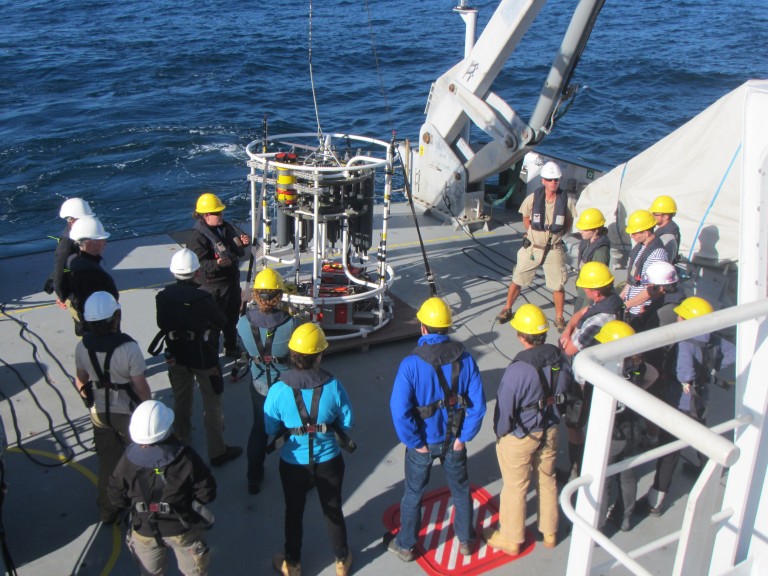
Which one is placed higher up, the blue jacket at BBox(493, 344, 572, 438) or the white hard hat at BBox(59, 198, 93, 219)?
the white hard hat at BBox(59, 198, 93, 219)

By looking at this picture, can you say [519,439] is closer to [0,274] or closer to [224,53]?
[0,274]

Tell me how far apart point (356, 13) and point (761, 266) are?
4298 cm

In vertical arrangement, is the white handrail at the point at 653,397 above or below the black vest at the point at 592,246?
above

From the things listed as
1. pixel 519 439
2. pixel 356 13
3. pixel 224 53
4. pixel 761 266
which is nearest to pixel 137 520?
pixel 519 439

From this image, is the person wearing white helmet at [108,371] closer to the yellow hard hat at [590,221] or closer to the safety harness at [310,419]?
the safety harness at [310,419]

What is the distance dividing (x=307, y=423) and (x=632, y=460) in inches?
91.9

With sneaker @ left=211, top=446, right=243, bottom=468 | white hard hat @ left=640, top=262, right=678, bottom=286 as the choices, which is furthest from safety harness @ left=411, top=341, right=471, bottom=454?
white hard hat @ left=640, top=262, right=678, bottom=286

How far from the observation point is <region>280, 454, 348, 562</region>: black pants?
4.56 meters

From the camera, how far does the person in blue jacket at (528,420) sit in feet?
15.3

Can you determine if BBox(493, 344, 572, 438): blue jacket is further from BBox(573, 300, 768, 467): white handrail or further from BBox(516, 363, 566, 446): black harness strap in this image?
BBox(573, 300, 768, 467): white handrail

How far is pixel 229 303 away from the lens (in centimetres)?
732

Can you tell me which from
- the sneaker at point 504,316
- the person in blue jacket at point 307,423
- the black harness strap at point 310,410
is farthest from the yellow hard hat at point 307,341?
the sneaker at point 504,316

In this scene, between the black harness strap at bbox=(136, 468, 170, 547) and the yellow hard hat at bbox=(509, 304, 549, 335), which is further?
the yellow hard hat at bbox=(509, 304, 549, 335)

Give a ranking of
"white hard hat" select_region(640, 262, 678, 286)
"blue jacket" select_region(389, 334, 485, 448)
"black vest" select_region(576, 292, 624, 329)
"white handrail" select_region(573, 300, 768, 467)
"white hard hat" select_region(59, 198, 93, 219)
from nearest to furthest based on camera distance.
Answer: "white handrail" select_region(573, 300, 768, 467), "blue jacket" select_region(389, 334, 485, 448), "black vest" select_region(576, 292, 624, 329), "white hard hat" select_region(640, 262, 678, 286), "white hard hat" select_region(59, 198, 93, 219)
